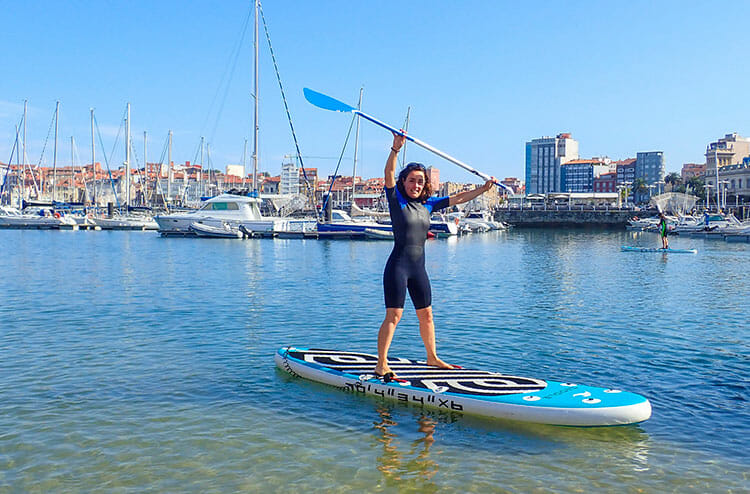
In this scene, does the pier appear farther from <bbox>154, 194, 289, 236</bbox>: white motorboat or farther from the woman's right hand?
the woman's right hand

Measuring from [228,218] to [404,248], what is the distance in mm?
48851

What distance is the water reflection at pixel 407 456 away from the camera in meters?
5.43

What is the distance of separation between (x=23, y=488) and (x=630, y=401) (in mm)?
5712

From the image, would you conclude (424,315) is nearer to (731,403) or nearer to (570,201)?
(731,403)

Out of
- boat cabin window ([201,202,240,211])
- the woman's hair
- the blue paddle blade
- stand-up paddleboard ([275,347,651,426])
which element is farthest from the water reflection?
boat cabin window ([201,202,240,211])

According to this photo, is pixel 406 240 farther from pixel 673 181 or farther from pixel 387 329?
pixel 673 181

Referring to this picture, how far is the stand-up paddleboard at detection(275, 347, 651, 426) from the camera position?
20.9 ft

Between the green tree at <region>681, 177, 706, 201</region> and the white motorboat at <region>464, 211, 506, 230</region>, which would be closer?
the white motorboat at <region>464, 211, 506, 230</region>

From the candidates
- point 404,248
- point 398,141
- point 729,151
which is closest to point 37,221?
point 404,248

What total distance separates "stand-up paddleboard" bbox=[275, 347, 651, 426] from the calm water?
168 millimetres

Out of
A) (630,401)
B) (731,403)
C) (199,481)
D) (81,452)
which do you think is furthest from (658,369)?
(81,452)

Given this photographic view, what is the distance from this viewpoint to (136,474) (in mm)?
5445

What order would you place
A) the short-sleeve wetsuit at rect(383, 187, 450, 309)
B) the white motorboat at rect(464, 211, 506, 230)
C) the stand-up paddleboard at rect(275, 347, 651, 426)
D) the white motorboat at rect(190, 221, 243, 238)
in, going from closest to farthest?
the stand-up paddleboard at rect(275, 347, 651, 426) → the short-sleeve wetsuit at rect(383, 187, 450, 309) → the white motorboat at rect(190, 221, 243, 238) → the white motorboat at rect(464, 211, 506, 230)

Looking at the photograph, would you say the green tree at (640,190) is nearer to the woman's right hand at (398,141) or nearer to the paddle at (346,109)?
the paddle at (346,109)
